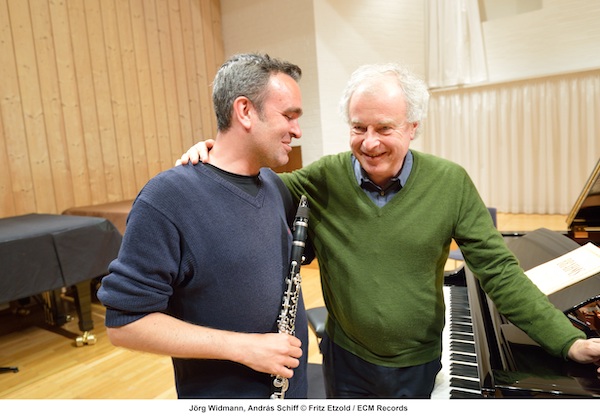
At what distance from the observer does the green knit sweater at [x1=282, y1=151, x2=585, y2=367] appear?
144cm

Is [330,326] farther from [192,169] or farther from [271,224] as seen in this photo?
[192,169]

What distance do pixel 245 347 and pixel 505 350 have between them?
0.80m

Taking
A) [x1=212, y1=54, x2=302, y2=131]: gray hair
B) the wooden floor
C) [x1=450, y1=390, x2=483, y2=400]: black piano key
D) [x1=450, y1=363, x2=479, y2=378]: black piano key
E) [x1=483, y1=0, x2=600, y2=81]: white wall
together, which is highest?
[x1=483, y1=0, x2=600, y2=81]: white wall

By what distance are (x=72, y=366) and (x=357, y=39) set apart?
4.98 m

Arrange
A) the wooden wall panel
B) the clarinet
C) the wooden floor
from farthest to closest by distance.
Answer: the wooden wall panel
the wooden floor
the clarinet

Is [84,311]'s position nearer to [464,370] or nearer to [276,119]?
[276,119]

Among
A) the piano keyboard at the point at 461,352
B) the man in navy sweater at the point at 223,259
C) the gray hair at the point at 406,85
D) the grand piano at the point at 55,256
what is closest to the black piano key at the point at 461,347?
the piano keyboard at the point at 461,352

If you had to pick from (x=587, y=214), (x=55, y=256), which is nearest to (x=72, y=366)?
(x=55, y=256)

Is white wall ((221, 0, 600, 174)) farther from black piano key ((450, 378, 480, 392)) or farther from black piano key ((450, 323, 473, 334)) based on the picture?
black piano key ((450, 378, 480, 392))

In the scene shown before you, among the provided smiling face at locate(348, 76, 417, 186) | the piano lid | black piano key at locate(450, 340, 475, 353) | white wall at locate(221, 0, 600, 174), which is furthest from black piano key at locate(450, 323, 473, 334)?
white wall at locate(221, 0, 600, 174)

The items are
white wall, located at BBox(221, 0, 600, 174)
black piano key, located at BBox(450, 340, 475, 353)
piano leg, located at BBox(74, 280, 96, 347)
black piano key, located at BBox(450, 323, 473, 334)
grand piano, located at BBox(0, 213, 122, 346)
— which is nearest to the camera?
black piano key, located at BBox(450, 340, 475, 353)

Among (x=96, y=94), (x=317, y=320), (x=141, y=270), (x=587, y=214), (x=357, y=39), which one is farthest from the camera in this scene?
(x=357, y=39)

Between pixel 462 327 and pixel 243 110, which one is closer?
pixel 243 110

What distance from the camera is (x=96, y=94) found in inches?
198
